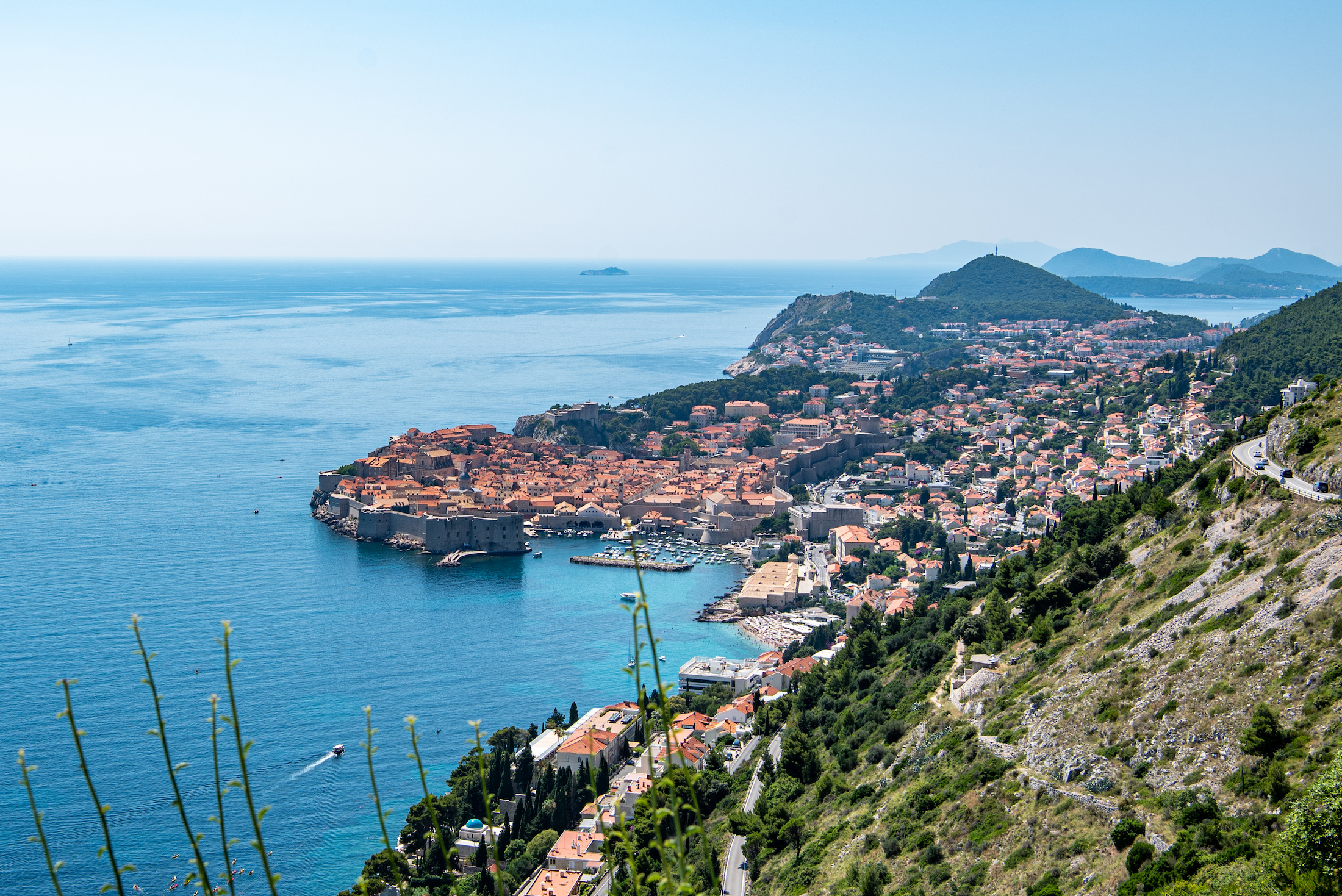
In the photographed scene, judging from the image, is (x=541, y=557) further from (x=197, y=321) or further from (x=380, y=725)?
(x=197, y=321)

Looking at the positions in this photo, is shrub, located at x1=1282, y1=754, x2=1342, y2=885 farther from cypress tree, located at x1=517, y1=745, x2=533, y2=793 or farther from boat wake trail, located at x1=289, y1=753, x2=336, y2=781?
boat wake trail, located at x1=289, y1=753, x2=336, y2=781

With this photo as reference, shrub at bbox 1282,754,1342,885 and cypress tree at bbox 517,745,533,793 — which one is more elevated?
shrub at bbox 1282,754,1342,885

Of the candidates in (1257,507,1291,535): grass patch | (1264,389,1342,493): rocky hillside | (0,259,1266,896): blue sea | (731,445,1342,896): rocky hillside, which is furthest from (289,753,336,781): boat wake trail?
(1264,389,1342,493): rocky hillside

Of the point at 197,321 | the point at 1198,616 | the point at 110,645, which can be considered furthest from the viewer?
the point at 197,321

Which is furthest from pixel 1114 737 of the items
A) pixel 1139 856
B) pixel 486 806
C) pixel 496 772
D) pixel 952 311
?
pixel 952 311

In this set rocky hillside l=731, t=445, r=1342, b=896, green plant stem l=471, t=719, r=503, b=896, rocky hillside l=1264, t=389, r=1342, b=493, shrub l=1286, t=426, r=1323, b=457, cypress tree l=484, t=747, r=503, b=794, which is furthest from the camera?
cypress tree l=484, t=747, r=503, b=794

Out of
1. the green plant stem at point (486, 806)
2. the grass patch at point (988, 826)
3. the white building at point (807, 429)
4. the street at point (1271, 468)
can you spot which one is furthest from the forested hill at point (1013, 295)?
the grass patch at point (988, 826)

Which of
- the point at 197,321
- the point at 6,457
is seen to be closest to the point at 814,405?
the point at 6,457
